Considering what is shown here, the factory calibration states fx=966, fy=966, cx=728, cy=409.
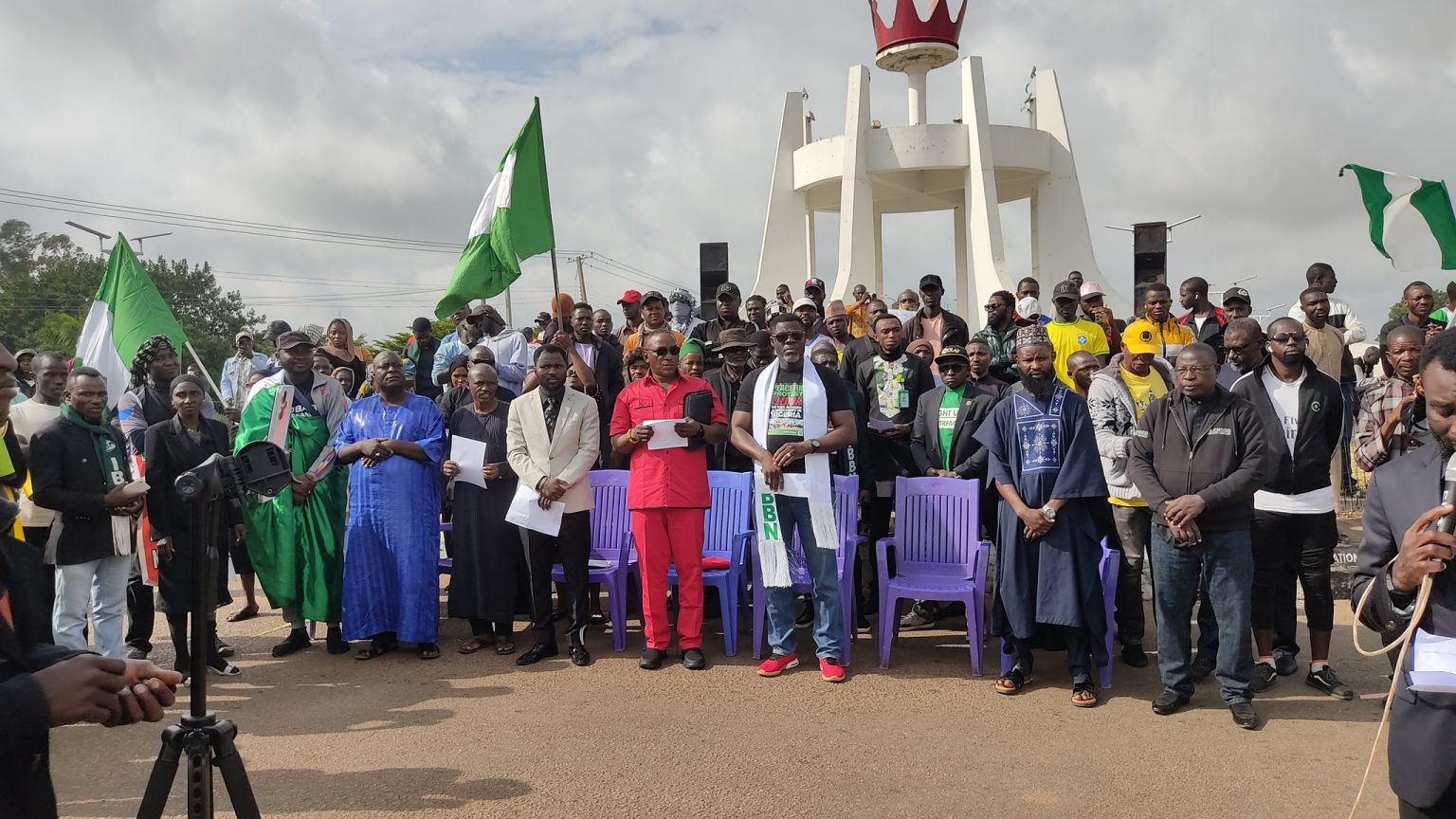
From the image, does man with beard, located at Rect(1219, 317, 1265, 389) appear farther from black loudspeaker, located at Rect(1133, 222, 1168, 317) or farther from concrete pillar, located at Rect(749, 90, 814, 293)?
concrete pillar, located at Rect(749, 90, 814, 293)

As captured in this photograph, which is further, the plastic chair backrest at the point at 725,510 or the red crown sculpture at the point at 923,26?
the red crown sculpture at the point at 923,26

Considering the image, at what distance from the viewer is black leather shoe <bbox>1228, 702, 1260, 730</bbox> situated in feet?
15.8

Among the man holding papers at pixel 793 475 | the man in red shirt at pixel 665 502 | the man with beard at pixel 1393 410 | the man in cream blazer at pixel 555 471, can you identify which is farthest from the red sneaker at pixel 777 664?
the man with beard at pixel 1393 410

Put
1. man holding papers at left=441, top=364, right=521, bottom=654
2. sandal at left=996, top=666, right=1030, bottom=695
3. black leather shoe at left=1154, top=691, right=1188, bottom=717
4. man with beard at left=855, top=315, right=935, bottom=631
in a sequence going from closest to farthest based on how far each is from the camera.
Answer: black leather shoe at left=1154, top=691, right=1188, bottom=717, sandal at left=996, top=666, right=1030, bottom=695, man holding papers at left=441, top=364, right=521, bottom=654, man with beard at left=855, top=315, right=935, bottom=631

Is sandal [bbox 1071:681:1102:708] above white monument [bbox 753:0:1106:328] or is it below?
below

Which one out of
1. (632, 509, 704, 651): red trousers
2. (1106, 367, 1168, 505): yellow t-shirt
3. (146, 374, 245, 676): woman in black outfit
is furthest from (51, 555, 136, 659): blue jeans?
(1106, 367, 1168, 505): yellow t-shirt

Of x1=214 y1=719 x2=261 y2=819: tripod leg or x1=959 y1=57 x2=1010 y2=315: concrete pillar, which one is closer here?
x1=214 y1=719 x2=261 y2=819: tripod leg

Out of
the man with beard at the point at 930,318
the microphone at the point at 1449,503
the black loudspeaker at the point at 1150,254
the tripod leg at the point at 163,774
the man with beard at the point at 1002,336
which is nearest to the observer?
the microphone at the point at 1449,503

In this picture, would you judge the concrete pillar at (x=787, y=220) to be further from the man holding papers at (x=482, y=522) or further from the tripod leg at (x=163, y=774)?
the tripod leg at (x=163, y=774)

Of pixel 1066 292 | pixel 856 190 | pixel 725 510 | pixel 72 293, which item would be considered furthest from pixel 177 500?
pixel 72 293

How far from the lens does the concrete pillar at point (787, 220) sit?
21469 millimetres

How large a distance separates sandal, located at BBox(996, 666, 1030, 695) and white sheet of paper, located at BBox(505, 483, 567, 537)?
2827 mm

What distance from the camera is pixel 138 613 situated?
21.6 ft

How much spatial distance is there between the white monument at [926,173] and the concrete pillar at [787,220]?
21 mm
